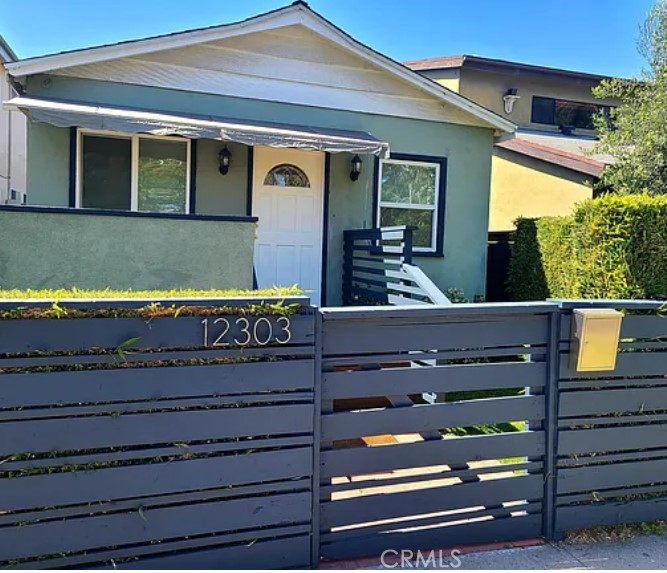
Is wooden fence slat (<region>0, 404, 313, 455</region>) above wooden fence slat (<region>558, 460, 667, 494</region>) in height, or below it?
above

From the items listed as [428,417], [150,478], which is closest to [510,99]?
[428,417]

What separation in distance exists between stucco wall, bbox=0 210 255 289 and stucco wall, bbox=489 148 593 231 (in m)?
8.10

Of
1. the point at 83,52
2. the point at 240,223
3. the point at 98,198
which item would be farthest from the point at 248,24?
the point at 240,223

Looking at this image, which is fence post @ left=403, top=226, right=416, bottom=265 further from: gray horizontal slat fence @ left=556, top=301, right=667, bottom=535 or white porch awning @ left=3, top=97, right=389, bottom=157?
gray horizontal slat fence @ left=556, top=301, right=667, bottom=535

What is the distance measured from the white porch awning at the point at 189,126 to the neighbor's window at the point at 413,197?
49.3 inches

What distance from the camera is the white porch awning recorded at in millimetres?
6012

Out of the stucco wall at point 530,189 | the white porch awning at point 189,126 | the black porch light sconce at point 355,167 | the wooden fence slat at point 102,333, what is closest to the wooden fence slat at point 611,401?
the wooden fence slat at point 102,333

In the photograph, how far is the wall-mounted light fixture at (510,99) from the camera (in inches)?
655

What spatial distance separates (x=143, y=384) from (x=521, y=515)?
2.25 m

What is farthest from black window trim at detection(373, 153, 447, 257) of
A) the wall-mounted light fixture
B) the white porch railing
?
the wall-mounted light fixture

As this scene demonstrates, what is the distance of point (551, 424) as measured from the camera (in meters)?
3.19

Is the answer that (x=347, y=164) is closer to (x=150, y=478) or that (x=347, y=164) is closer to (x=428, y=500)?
(x=428, y=500)

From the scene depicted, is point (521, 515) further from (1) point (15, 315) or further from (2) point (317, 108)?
(2) point (317, 108)

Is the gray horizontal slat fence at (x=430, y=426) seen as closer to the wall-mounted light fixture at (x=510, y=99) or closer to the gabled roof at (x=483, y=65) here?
the gabled roof at (x=483, y=65)
